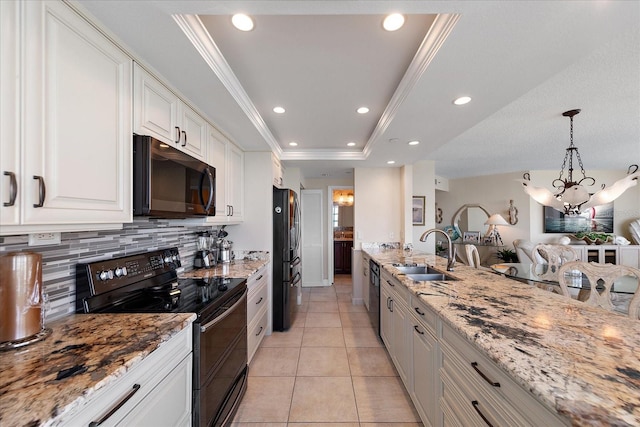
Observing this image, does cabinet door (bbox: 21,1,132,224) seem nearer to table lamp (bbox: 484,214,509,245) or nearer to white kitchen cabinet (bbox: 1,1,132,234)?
white kitchen cabinet (bbox: 1,1,132,234)

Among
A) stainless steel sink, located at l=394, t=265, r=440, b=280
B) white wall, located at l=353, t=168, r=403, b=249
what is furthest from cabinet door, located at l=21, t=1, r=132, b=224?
white wall, located at l=353, t=168, r=403, b=249

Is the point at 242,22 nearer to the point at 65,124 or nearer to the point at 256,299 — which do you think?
the point at 65,124

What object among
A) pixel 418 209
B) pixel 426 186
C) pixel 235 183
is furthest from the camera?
pixel 418 209

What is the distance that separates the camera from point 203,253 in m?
2.44

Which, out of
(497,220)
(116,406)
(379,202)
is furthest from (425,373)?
(497,220)

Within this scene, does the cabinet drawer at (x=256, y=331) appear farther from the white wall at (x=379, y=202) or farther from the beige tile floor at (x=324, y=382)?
the white wall at (x=379, y=202)

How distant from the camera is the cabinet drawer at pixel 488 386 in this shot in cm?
75

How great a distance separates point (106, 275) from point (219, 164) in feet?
4.45

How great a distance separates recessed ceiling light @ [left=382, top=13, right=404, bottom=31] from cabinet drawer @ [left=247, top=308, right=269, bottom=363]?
2.48 m

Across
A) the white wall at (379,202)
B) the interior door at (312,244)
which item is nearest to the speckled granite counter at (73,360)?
the white wall at (379,202)

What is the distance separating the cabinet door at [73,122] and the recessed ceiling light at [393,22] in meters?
1.37

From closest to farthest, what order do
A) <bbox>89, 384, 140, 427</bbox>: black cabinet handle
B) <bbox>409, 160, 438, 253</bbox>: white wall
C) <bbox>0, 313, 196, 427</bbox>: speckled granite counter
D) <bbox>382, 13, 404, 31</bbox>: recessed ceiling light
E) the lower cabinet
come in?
<bbox>0, 313, 196, 427</bbox>: speckled granite counter, <bbox>89, 384, 140, 427</bbox>: black cabinet handle, the lower cabinet, <bbox>382, 13, 404, 31</bbox>: recessed ceiling light, <bbox>409, 160, 438, 253</bbox>: white wall

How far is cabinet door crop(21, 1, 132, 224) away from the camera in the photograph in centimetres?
85

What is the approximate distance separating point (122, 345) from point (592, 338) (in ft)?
6.02
